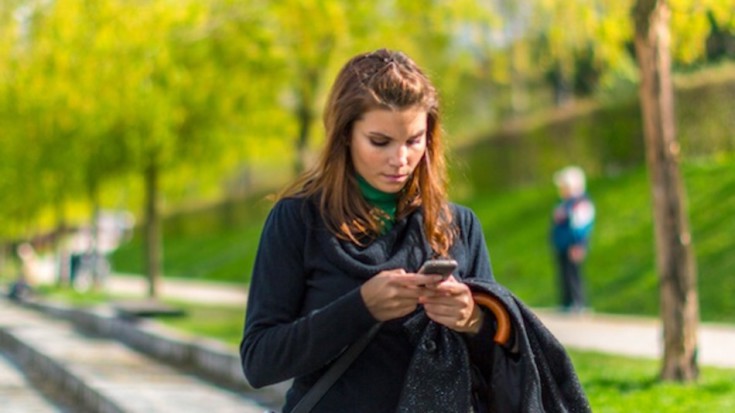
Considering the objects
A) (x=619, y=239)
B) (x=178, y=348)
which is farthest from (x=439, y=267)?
(x=619, y=239)

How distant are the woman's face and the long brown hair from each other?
0.07 ft

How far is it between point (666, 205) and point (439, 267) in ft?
21.8

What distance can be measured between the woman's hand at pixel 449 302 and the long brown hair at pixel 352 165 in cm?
25

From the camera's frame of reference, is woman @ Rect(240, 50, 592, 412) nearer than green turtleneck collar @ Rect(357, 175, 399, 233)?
Yes

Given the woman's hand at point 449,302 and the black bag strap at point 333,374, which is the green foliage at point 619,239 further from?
the woman's hand at point 449,302

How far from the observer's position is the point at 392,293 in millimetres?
2803

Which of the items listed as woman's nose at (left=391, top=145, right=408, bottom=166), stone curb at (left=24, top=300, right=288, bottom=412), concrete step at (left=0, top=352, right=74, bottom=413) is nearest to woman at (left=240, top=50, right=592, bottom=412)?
woman's nose at (left=391, top=145, right=408, bottom=166)

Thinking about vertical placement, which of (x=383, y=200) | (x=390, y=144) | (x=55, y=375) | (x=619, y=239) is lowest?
(x=55, y=375)

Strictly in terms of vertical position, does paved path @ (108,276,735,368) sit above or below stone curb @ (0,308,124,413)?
above

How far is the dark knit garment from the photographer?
2.92 meters

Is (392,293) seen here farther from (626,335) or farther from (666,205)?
(626,335)

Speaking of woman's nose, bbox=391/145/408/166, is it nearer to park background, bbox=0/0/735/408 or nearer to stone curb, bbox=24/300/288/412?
stone curb, bbox=24/300/288/412

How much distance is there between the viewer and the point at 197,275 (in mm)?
39156

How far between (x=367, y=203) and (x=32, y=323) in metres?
17.3
